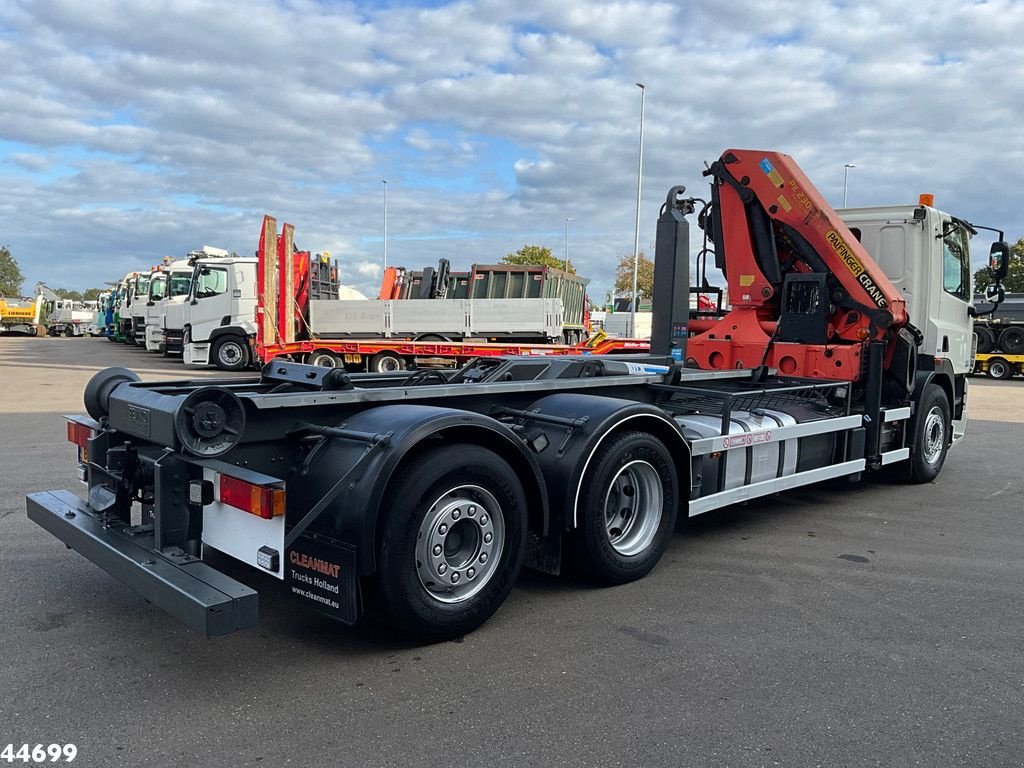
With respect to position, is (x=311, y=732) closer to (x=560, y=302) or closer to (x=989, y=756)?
(x=989, y=756)

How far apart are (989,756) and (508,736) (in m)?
1.76

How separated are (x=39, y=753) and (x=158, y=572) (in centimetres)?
79

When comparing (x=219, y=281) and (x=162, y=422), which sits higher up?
(x=219, y=281)

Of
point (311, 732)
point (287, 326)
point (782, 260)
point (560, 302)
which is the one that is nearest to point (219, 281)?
point (287, 326)

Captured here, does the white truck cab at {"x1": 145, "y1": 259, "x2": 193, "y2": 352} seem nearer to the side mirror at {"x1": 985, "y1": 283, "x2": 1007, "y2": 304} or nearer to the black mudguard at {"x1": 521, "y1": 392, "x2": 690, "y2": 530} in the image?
the side mirror at {"x1": 985, "y1": 283, "x2": 1007, "y2": 304}

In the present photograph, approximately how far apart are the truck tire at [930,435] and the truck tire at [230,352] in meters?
17.9

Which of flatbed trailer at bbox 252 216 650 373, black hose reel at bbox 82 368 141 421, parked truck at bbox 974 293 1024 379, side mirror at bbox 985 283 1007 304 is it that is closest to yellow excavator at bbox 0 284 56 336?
flatbed trailer at bbox 252 216 650 373

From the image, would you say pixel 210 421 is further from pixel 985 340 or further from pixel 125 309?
pixel 125 309

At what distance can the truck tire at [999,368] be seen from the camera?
2658 cm

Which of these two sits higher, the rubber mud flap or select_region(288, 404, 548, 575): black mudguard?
select_region(288, 404, 548, 575): black mudguard

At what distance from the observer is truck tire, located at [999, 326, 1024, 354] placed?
2650 cm

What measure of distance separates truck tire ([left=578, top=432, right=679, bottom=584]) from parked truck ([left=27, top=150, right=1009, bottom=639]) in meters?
0.01

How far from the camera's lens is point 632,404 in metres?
4.98

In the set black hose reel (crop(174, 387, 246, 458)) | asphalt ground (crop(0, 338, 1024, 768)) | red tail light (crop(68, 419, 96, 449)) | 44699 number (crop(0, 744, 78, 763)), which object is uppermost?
black hose reel (crop(174, 387, 246, 458))
